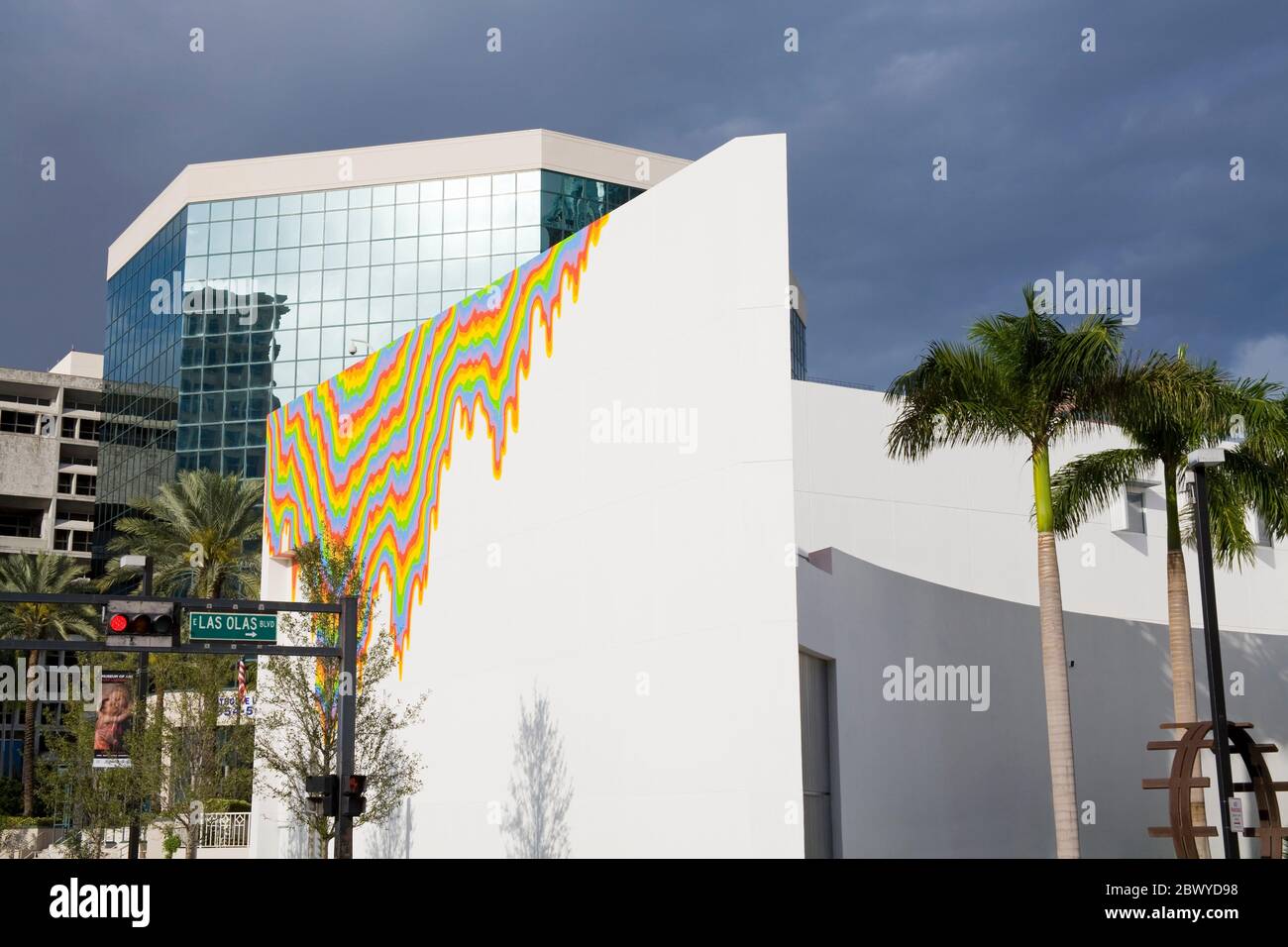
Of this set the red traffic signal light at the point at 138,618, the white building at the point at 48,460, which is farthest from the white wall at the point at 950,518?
the white building at the point at 48,460

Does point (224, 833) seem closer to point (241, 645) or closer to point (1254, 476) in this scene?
point (241, 645)

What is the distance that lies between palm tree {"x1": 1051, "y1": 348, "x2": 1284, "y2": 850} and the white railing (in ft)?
91.7

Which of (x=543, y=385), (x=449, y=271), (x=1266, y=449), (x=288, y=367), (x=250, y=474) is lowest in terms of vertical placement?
(x=1266, y=449)

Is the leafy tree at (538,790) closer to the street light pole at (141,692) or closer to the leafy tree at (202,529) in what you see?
the street light pole at (141,692)

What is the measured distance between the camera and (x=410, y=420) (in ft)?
111

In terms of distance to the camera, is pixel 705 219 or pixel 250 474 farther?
pixel 250 474

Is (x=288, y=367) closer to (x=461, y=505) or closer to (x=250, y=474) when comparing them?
(x=250, y=474)

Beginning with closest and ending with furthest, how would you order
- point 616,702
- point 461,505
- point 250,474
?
point 616,702
point 461,505
point 250,474

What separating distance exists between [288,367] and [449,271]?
9.39 m

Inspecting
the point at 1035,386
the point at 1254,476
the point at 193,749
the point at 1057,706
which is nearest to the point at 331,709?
the point at 193,749

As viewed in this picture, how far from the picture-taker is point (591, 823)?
24781mm

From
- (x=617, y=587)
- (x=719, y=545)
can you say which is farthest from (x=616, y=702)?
(x=719, y=545)

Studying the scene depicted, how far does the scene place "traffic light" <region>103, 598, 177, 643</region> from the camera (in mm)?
21406
